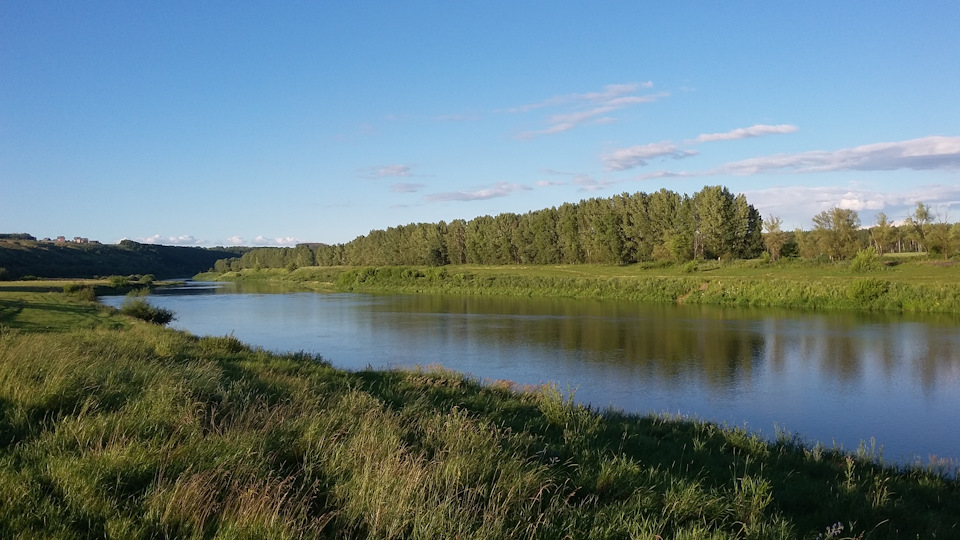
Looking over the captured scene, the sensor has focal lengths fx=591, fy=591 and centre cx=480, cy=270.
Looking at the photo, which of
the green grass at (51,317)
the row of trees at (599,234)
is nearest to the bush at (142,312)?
the green grass at (51,317)

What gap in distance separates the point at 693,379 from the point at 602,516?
547 inches

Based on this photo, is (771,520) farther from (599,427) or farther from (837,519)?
(599,427)

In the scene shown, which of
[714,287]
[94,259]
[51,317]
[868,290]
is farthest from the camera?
[94,259]

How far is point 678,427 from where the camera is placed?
947 centimetres

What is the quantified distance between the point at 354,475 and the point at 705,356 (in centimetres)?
→ 1897

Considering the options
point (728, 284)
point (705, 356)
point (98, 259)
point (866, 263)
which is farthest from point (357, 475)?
point (98, 259)

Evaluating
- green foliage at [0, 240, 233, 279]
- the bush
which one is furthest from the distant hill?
the bush

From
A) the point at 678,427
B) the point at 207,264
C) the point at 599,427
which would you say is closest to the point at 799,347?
the point at 678,427

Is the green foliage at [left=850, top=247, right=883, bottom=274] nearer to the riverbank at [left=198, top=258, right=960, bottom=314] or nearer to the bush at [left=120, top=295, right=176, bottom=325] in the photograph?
the riverbank at [left=198, top=258, right=960, bottom=314]

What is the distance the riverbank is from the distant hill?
3991cm

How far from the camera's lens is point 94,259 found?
366 feet

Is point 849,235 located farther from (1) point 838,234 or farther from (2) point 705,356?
(2) point 705,356

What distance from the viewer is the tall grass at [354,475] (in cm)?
387

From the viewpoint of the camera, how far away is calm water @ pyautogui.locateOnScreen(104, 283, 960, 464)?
44.1 ft
